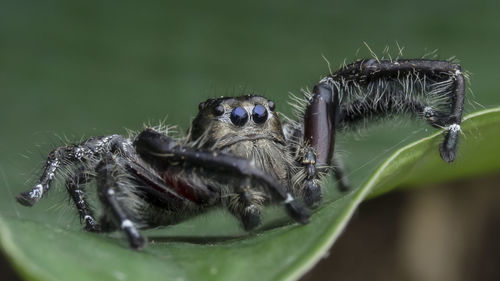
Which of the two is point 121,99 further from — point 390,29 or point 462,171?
point 462,171

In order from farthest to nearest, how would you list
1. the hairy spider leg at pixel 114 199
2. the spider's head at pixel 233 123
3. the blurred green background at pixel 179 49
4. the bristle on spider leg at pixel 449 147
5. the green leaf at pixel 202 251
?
the blurred green background at pixel 179 49 < the spider's head at pixel 233 123 < the bristle on spider leg at pixel 449 147 < the hairy spider leg at pixel 114 199 < the green leaf at pixel 202 251

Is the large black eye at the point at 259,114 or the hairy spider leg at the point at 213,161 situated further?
the large black eye at the point at 259,114

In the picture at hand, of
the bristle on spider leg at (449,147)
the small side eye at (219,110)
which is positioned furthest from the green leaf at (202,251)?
the small side eye at (219,110)

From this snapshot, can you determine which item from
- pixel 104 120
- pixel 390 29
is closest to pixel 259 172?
pixel 104 120

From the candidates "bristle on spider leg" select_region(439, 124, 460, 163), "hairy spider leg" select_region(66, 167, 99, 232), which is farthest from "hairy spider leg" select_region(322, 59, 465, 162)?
"hairy spider leg" select_region(66, 167, 99, 232)

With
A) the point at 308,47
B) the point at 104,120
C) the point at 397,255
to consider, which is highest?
the point at 308,47

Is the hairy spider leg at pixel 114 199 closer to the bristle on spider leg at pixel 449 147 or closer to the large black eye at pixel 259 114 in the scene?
the large black eye at pixel 259 114
